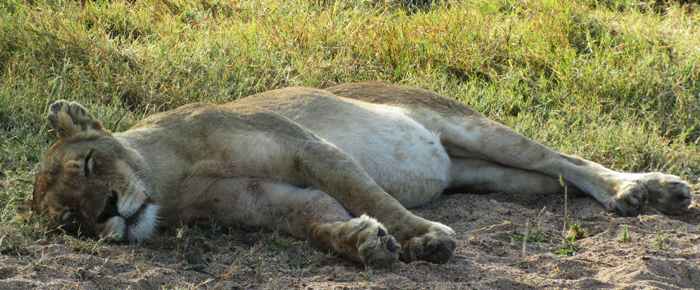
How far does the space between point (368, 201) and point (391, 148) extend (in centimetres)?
104

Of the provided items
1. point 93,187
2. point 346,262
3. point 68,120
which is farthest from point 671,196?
point 68,120

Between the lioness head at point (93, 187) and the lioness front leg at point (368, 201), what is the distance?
0.86 m

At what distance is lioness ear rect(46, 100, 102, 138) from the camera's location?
3650mm

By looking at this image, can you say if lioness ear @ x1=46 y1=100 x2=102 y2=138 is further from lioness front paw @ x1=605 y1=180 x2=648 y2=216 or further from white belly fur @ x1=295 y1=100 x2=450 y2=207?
lioness front paw @ x1=605 y1=180 x2=648 y2=216

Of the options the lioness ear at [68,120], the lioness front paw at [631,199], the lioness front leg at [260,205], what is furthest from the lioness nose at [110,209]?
the lioness front paw at [631,199]

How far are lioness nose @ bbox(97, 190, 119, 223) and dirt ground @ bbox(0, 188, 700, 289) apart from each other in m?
0.13

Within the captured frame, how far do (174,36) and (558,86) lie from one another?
146 inches

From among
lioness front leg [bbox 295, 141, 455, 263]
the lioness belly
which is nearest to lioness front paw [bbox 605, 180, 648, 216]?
the lioness belly

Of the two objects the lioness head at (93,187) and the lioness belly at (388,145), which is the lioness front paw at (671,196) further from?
the lioness head at (93,187)

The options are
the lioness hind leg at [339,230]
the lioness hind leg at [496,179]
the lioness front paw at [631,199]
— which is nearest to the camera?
the lioness hind leg at [339,230]

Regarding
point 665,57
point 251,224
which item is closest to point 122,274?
point 251,224

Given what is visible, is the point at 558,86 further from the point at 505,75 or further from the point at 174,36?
the point at 174,36

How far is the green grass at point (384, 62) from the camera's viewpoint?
5477 mm

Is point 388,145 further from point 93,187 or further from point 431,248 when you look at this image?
point 93,187
